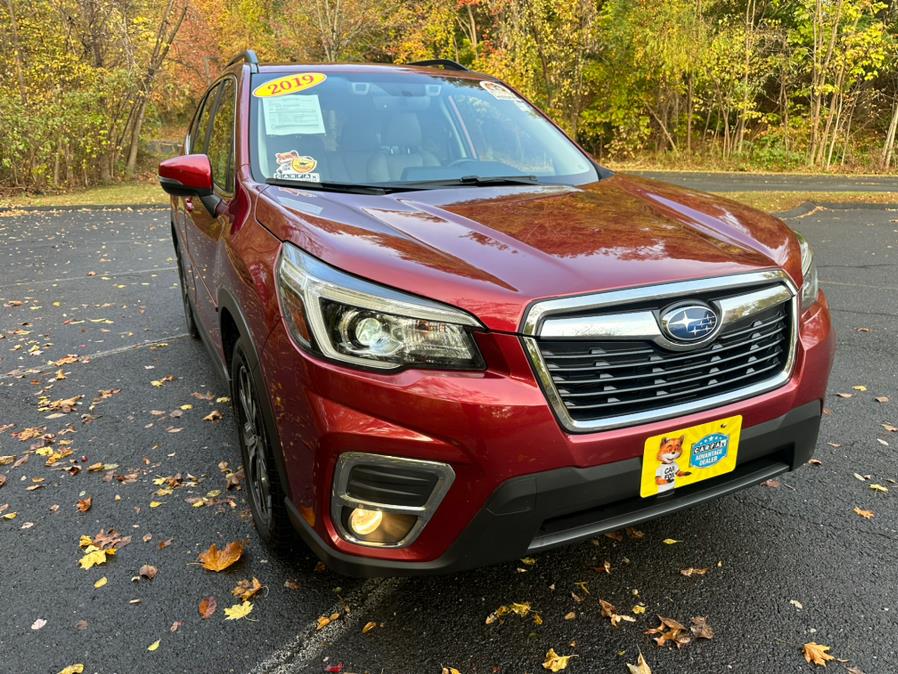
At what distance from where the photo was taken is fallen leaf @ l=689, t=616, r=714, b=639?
2168mm

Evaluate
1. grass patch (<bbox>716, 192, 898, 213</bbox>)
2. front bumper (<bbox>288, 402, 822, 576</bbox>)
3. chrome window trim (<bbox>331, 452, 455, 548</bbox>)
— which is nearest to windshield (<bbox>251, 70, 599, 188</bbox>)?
chrome window trim (<bbox>331, 452, 455, 548</bbox>)

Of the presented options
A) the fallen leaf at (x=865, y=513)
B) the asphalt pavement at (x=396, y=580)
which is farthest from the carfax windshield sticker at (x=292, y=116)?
Answer: the fallen leaf at (x=865, y=513)

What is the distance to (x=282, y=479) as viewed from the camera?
7.06 feet

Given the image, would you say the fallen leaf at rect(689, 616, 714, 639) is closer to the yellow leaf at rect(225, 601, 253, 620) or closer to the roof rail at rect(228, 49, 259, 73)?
the yellow leaf at rect(225, 601, 253, 620)

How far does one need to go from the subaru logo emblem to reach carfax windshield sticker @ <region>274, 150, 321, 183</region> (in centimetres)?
154

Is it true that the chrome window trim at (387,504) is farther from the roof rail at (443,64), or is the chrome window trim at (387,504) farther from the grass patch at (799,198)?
the grass patch at (799,198)

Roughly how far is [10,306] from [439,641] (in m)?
6.21

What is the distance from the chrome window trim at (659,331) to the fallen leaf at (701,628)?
77 cm

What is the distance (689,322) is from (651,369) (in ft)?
0.57

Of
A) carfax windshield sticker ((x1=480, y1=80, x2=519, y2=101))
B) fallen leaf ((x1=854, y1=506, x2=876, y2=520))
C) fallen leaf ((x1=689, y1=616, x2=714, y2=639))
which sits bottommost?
fallen leaf ((x1=854, y1=506, x2=876, y2=520))

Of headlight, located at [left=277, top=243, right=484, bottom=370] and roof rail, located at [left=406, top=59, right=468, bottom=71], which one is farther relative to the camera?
roof rail, located at [left=406, top=59, right=468, bottom=71]

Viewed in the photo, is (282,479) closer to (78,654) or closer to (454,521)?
(454,521)

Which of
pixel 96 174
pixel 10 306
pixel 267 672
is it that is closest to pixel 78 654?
pixel 267 672

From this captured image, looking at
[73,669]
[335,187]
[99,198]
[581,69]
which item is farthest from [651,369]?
[581,69]
